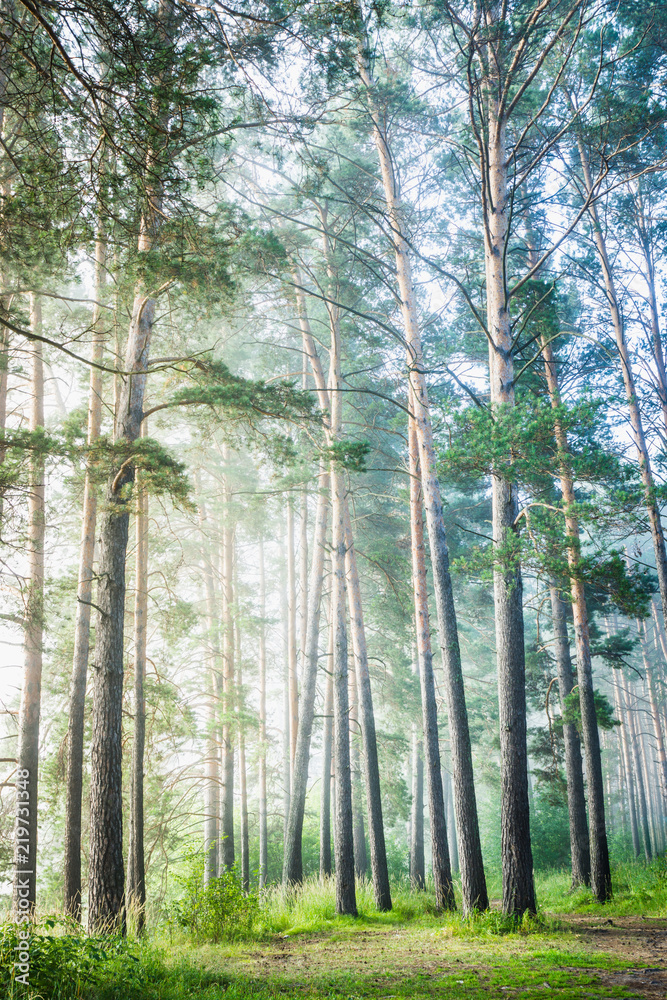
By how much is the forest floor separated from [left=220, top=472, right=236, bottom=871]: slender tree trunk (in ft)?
17.8

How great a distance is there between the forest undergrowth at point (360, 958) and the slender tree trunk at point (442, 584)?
83cm

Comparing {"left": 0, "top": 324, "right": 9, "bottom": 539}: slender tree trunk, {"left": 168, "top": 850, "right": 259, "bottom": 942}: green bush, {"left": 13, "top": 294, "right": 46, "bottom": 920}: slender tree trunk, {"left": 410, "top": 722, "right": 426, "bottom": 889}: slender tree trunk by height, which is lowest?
→ {"left": 410, "top": 722, "right": 426, "bottom": 889}: slender tree trunk

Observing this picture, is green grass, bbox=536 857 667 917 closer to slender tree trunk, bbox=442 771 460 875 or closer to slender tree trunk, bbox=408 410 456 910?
slender tree trunk, bbox=408 410 456 910

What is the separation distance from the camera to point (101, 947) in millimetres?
4859

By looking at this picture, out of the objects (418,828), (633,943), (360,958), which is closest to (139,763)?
(360,958)

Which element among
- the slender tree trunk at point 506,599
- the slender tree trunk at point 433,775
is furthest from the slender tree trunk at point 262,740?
the slender tree trunk at point 506,599

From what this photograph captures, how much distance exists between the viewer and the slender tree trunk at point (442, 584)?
26.3ft

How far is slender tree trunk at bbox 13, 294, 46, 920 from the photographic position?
7.27m

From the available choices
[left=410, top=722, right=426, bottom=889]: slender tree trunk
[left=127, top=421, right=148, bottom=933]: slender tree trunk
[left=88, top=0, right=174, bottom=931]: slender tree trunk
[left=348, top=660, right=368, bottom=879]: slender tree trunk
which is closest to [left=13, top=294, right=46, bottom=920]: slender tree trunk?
[left=88, top=0, right=174, bottom=931]: slender tree trunk

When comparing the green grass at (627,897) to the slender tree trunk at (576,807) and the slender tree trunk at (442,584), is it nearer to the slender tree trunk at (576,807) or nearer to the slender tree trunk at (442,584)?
the slender tree trunk at (576,807)

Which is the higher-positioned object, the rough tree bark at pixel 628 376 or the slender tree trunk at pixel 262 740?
the rough tree bark at pixel 628 376

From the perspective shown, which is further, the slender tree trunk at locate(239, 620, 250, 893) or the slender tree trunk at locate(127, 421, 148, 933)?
the slender tree trunk at locate(239, 620, 250, 893)

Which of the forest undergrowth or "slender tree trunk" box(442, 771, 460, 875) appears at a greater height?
the forest undergrowth

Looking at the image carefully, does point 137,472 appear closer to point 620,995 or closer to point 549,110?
point 620,995
